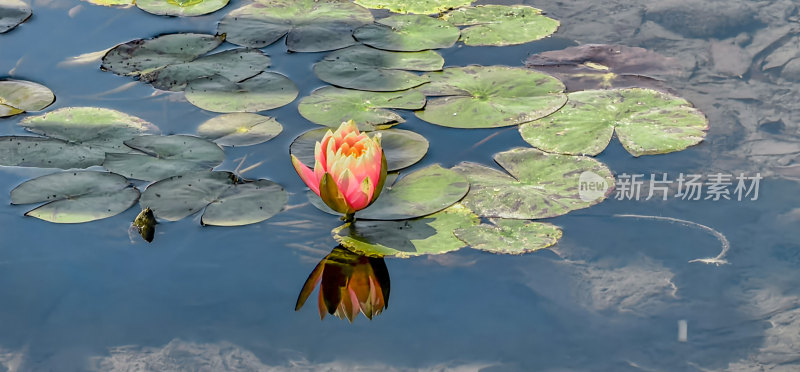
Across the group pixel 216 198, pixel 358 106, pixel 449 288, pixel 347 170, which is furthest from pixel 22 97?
pixel 449 288

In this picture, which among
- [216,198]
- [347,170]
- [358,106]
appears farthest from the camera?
[358,106]

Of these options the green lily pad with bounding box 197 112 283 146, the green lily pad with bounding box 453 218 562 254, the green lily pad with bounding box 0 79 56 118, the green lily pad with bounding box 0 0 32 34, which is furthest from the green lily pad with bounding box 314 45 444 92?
the green lily pad with bounding box 0 0 32 34

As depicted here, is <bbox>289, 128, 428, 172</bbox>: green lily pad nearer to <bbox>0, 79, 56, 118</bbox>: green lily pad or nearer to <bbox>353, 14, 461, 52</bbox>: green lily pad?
<bbox>353, 14, 461, 52</bbox>: green lily pad

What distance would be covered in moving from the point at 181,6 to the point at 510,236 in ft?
8.12

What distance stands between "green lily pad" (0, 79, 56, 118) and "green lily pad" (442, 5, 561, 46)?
1987mm

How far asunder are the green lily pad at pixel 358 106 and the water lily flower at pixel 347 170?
60cm

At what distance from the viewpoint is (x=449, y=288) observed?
256 cm

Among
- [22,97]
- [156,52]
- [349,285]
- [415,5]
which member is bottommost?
[349,285]

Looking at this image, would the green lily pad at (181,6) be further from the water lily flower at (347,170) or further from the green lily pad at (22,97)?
the water lily flower at (347,170)

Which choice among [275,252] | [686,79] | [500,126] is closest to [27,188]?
[275,252]

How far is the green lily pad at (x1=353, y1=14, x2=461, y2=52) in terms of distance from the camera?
3814 mm

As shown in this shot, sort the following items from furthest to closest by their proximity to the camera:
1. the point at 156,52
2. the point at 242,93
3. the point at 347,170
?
1. the point at 156,52
2. the point at 242,93
3. the point at 347,170

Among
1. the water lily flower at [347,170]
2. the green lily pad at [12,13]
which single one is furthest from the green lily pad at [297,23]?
the water lily flower at [347,170]

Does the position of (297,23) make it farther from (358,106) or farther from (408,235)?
(408,235)
